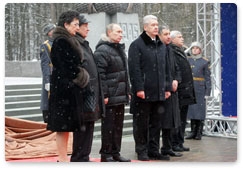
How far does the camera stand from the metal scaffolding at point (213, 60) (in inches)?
331

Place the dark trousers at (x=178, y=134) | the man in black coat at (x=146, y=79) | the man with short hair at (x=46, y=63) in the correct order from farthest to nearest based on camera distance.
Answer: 1. the dark trousers at (x=178, y=134)
2. the man with short hair at (x=46, y=63)
3. the man in black coat at (x=146, y=79)

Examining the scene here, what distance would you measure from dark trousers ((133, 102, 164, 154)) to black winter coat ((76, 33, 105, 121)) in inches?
29.9

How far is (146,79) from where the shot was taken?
252 inches

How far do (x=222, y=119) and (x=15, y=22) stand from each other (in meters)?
3.35

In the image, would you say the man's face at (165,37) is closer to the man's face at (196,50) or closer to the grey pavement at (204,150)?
the grey pavement at (204,150)

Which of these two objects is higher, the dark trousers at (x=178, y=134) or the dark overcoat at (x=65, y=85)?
the dark overcoat at (x=65, y=85)

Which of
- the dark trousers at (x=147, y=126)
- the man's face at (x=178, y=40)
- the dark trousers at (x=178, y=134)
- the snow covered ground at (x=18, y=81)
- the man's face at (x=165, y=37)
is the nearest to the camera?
the dark trousers at (x=147, y=126)

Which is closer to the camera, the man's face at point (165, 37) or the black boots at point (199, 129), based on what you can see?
the man's face at point (165, 37)

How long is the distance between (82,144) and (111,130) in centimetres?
59

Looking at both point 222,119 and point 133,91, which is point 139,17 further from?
point 133,91

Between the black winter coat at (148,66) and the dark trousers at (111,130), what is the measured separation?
33cm

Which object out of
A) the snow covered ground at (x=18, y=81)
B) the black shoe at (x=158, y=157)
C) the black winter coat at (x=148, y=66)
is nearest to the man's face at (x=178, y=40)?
the black winter coat at (x=148, y=66)

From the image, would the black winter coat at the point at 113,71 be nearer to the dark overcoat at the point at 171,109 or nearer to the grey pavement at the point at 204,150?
the dark overcoat at the point at 171,109

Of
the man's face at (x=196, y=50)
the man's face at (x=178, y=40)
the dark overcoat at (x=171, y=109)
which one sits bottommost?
the dark overcoat at (x=171, y=109)
